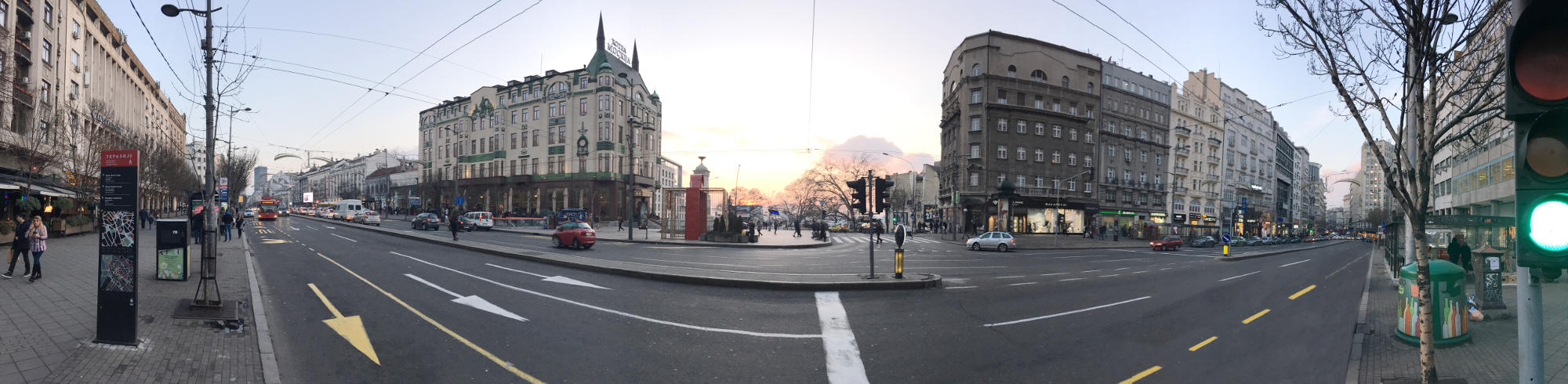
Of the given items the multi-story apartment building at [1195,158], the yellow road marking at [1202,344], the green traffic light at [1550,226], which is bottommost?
the yellow road marking at [1202,344]

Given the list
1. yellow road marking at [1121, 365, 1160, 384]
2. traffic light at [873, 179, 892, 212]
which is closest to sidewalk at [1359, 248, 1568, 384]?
yellow road marking at [1121, 365, 1160, 384]

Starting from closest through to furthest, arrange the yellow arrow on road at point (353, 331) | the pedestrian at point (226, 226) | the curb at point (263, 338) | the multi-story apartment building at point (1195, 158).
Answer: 1. the curb at point (263, 338)
2. the yellow arrow on road at point (353, 331)
3. the pedestrian at point (226, 226)
4. the multi-story apartment building at point (1195, 158)

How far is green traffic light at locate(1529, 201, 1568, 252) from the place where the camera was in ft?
8.35

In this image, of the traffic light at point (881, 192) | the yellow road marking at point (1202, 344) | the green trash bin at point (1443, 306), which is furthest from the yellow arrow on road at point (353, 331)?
the green trash bin at point (1443, 306)

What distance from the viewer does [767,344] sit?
7.61 m

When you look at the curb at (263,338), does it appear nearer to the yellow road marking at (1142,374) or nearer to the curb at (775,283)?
the curb at (775,283)

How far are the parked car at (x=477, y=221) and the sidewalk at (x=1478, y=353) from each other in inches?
1736

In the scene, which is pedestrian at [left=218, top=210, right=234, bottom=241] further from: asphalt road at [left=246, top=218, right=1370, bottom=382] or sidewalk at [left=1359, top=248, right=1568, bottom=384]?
sidewalk at [left=1359, top=248, right=1568, bottom=384]

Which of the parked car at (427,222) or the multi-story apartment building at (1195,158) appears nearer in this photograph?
the parked car at (427,222)

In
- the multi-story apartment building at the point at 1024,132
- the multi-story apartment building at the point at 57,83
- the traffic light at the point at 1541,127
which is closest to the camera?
the traffic light at the point at 1541,127

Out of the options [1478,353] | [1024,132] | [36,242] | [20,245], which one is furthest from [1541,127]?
[1024,132]

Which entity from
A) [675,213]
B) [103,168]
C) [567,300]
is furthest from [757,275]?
[675,213]

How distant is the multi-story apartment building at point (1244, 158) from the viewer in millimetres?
69188

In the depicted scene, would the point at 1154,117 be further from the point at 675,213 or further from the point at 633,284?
the point at 633,284
